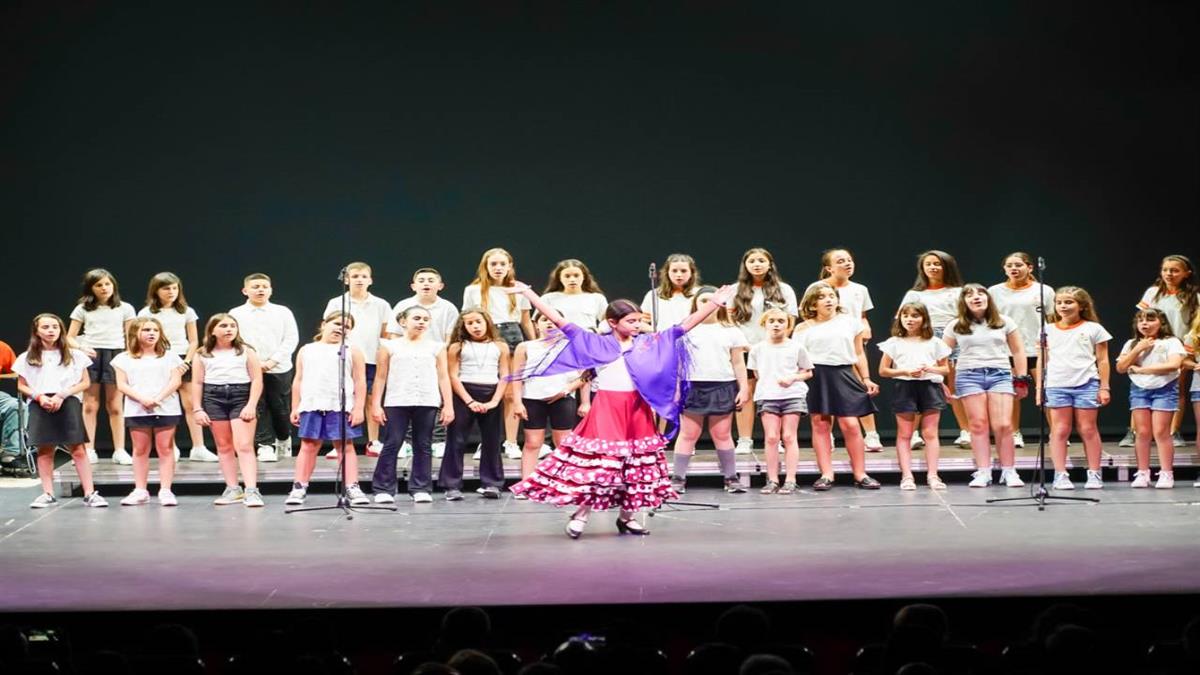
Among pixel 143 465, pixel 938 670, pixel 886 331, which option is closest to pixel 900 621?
pixel 938 670

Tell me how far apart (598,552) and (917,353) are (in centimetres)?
269

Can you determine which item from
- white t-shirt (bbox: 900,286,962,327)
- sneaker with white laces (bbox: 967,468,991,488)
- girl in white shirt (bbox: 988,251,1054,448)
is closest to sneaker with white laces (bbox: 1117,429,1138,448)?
girl in white shirt (bbox: 988,251,1054,448)

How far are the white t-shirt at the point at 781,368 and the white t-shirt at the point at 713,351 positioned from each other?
17cm

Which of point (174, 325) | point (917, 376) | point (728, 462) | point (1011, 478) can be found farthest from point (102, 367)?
point (1011, 478)

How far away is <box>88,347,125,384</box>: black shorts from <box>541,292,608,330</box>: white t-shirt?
2807 millimetres

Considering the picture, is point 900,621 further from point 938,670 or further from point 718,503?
point 718,503

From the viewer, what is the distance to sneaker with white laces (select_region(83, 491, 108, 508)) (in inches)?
324

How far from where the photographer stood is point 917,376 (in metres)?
8.38

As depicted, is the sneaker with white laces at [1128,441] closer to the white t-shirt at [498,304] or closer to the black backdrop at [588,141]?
the black backdrop at [588,141]

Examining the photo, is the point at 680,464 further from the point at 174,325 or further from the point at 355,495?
the point at 174,325

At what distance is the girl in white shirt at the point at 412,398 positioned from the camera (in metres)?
8.23

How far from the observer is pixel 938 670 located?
3.62 metres

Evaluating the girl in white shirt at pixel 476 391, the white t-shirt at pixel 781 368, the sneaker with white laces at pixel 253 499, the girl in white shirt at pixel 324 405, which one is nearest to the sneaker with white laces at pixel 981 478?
the white t-shirt at pixel 781 368

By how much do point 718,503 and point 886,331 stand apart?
3.00 meters
